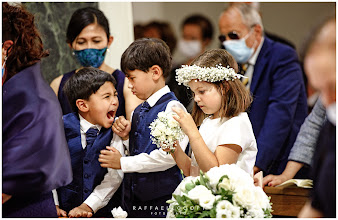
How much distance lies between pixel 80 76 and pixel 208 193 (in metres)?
1.18

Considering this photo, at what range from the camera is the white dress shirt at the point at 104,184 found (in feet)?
10.0

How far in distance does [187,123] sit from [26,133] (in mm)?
764

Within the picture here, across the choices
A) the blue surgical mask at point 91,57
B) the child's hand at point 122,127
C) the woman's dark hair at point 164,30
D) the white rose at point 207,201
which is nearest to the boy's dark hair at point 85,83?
the blue surgical mask at point 91,57

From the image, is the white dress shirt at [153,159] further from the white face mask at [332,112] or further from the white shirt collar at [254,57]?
the white face mask at [332,112]

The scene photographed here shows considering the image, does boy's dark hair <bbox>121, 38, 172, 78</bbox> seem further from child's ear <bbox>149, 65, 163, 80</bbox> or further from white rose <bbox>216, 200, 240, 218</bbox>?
white rose <bbox>216, 200, 240, 218</bbox>

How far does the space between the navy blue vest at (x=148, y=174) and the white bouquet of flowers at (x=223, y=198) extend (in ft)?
1.96

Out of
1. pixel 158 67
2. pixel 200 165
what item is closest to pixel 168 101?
pixel 158 67

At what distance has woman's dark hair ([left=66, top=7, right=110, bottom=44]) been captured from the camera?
10.8 feet

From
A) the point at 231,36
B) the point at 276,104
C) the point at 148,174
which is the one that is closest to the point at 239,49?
the point at 231,36

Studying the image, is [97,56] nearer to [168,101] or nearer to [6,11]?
[168,101]

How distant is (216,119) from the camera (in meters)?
2.79

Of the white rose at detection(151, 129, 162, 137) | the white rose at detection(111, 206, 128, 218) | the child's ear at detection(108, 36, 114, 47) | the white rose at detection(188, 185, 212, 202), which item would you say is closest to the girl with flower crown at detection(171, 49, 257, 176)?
the white rose at detection(151, 129, 162, 137)

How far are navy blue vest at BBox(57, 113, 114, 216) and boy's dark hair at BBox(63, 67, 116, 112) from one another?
5.6 inches

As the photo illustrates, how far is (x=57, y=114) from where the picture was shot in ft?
Result: 8.03
